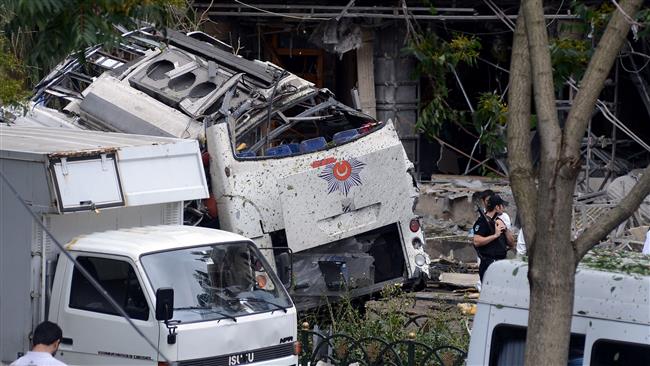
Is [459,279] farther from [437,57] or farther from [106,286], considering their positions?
Result: [106,286]

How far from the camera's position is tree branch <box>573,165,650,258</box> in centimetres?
587

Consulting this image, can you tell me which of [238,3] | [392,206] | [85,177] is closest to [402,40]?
[238,3]

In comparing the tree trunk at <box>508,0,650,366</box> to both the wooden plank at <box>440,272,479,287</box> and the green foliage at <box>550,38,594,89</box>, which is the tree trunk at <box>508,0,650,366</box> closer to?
the green foliage at <box>550,38,594,89</box>

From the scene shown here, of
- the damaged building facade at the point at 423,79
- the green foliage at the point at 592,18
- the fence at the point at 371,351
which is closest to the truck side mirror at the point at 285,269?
the fence at the point at 371,351

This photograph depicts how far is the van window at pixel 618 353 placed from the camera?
582 centimetres

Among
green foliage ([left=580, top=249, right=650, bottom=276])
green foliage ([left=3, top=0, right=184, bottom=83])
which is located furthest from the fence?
green foliage ([left=3, top=0, right=184, bottom=83])

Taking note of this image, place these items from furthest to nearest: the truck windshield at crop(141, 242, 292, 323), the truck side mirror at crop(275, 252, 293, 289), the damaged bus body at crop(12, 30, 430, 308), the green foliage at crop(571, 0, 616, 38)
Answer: the damaged bus body at crop(12, 30, 430, 308) → the truck side mirror at crop(275, 252, 293, 289) → the green foliage at crop(571, 0, 616, 38) → the truck windshield at crop(141, 242, 292, 323)

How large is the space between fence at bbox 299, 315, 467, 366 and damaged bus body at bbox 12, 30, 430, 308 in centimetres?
66

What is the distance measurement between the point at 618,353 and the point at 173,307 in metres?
3.54

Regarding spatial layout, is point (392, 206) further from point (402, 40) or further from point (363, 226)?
point (402, 40)

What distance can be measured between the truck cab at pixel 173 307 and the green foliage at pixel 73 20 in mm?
1676

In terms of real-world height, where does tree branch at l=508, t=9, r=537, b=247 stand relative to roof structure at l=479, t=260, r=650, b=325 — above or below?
above

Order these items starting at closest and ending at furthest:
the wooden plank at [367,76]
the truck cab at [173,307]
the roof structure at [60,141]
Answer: the truck cab at [173,307] < the roof structure at [60,141] < the wooden plank at [367,76]

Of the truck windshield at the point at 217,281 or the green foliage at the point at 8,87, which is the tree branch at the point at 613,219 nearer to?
the truck windshield at the point at 217,281
